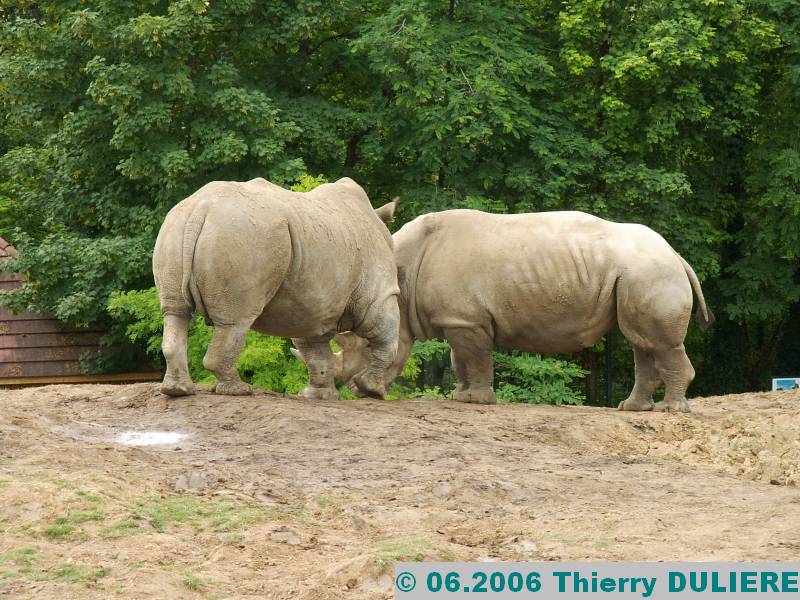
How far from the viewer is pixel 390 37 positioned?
1894 cm

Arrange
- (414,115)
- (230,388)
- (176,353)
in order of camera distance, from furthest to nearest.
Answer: (414,115), (230,388), (176,353)

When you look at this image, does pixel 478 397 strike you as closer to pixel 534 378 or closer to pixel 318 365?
pixel 318 365

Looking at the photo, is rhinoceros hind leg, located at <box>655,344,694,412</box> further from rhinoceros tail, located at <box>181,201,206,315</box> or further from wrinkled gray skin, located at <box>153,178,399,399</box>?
rhinoceros tail, located at <box>181,201,206,315</box>

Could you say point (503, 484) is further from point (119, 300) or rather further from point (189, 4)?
point (189, 4)

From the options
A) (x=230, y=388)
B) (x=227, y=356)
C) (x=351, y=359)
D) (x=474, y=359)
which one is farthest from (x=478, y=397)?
(x=227, y=356)

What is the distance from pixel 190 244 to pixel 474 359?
12.6 ft

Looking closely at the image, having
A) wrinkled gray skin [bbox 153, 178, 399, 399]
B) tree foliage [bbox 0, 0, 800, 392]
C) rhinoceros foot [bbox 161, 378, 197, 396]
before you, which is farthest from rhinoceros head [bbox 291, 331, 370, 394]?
tree foliage [bbox 0, 0, 800, 392]

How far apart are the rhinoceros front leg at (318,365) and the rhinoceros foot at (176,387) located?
6.09ft

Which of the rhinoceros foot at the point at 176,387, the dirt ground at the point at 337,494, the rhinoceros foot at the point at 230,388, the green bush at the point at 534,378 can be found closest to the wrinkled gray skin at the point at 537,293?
the dirt ground at the point at 337,494

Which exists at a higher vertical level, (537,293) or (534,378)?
(537,293)

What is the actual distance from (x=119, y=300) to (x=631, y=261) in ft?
22.8

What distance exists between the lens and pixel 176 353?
10.8 m

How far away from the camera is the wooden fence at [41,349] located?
20938 millimetres

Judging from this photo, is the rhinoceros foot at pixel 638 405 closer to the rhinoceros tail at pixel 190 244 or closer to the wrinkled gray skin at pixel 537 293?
the wrinkled gray skin at pixel 537 293
